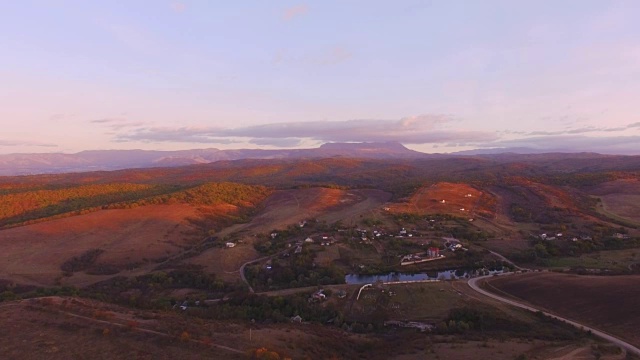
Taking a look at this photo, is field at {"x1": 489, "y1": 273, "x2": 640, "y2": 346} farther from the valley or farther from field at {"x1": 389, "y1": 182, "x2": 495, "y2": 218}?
field at {"x1": 389, "y1": 182, "x2": 495, "y2": 218}

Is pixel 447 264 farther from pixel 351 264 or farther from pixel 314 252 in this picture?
pixel 314 252

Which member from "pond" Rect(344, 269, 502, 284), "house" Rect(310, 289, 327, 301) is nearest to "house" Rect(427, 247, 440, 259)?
"pond" Rect(344, 269, 502, 284)

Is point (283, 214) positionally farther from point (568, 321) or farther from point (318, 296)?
point (568, 321)

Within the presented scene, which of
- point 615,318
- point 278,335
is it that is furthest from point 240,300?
point 615,318

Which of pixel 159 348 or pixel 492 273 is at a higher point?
pixel 159 348

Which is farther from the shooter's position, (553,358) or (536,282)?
(536,282)

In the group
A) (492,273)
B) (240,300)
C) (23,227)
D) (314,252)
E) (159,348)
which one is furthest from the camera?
(23,227)

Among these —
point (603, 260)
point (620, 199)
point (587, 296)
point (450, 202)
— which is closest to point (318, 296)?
point (587, 296)
